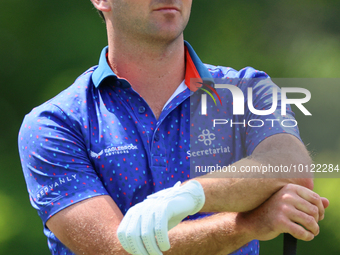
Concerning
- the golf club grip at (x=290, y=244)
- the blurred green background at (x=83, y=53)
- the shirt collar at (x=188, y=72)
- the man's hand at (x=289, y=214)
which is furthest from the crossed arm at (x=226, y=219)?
the blurred green background at (x=83, y=53)

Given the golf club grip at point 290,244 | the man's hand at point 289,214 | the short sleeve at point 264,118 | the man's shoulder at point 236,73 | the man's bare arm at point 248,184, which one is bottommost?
the golf club grip at point 290,244

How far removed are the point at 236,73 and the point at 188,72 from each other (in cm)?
18

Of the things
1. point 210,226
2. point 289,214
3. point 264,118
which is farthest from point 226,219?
point 264,118

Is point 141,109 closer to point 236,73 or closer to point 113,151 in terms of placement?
point 113,151

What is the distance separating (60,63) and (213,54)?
1.19 m

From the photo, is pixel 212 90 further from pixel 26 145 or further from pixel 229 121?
pixel 26 145

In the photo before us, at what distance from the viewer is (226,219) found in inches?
53.4

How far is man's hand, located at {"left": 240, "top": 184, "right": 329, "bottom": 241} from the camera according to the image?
4.22ft

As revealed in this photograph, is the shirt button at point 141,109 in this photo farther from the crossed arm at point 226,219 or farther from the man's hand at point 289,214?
the man's hand at point 289,214

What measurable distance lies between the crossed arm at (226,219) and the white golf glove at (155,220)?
0.27 feet

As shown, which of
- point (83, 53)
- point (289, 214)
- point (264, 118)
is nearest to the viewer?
point (289, 214)

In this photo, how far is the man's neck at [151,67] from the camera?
163 centimetres

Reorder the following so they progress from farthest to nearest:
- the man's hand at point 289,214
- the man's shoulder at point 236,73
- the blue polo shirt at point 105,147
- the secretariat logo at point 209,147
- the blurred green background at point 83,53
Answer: the blurred green background at point 83,53 → the man's shoulder at point 236,73 → the secretariat logo at point 209,147 → the blue polo shirt at point 105,147 → the man's hand at point 289,214

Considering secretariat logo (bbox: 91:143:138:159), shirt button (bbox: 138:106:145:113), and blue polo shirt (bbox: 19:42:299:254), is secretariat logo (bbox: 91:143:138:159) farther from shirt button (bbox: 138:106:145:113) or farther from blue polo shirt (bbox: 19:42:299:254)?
shirt button (bbox: 138:106:145:113)
